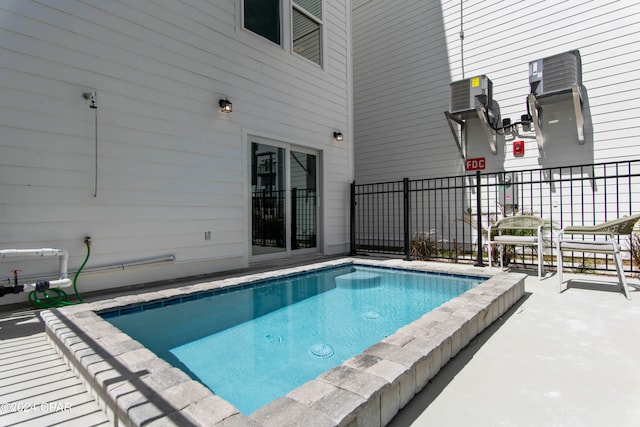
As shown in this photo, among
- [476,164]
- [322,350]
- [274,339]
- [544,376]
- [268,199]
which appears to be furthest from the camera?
[476,164]

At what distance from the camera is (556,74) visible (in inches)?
213

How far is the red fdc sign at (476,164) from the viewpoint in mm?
6551

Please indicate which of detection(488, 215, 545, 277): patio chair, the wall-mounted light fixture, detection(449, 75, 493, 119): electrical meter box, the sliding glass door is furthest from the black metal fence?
the wall-mounted light fixture

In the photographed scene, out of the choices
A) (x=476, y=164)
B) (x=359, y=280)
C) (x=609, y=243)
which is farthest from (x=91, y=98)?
(x=476, y=164)

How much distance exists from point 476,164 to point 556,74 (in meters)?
1.90

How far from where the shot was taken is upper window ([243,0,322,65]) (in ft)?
16.6

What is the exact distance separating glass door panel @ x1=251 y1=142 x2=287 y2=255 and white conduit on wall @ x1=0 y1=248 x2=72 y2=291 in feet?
7.70

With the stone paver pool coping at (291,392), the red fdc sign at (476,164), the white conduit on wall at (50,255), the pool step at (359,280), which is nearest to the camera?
the stone paver pool coping at (291,392)

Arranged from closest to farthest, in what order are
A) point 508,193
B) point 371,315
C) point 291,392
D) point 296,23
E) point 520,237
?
1. point 291,392
2. point 371,315
3. point 520,237
4. point 296,23
5. point 508,193

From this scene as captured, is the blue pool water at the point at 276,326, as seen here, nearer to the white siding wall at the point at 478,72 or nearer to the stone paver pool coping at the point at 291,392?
the stone paver pool coping at the point at 291,392

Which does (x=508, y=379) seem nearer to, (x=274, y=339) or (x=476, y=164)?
(x=274, y=339)

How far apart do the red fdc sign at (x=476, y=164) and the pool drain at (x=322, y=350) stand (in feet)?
17.8

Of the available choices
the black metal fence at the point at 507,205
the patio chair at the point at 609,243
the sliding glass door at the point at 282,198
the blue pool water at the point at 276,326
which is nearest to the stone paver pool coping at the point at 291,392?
the blue pool water at the point at 276,326

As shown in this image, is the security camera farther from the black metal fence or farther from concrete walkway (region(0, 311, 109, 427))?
the black metal fence
